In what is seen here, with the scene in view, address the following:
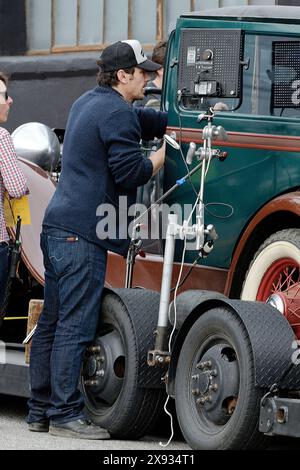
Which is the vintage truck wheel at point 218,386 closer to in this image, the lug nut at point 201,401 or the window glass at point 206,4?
the lug nut at point 201,401

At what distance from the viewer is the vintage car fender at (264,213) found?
7.12 metres

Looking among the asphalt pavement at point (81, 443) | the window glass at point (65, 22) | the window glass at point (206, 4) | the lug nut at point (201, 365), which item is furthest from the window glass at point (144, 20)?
the lug nut at point (201, 365)

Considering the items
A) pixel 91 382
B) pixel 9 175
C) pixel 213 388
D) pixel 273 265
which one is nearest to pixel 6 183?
pixel 9 175

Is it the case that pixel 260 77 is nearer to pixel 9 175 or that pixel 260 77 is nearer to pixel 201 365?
pixel 9 175

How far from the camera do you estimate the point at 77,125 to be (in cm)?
761

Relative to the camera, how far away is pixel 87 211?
7480mm

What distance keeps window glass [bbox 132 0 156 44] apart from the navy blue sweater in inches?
389

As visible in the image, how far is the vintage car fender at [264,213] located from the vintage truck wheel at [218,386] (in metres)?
0.60

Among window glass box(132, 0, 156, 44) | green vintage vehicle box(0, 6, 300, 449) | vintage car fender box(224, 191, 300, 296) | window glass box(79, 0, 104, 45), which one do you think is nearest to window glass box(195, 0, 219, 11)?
window glass box(132, 0, 156, 44)

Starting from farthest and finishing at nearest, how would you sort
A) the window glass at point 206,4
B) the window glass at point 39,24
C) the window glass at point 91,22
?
the window glass at point 39,24 < the window glass at point 91,22 < the window glass at point 206,4

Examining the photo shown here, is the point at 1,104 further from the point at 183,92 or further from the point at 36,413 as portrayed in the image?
the point at 36,413

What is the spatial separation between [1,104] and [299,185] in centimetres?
193

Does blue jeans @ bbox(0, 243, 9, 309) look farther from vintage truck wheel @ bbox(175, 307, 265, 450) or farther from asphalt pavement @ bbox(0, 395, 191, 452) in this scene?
vintage truck wheel @ bbox(175, 307, 265, 450)

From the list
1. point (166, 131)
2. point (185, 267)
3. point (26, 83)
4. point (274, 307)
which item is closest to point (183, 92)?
point (166, 131)
